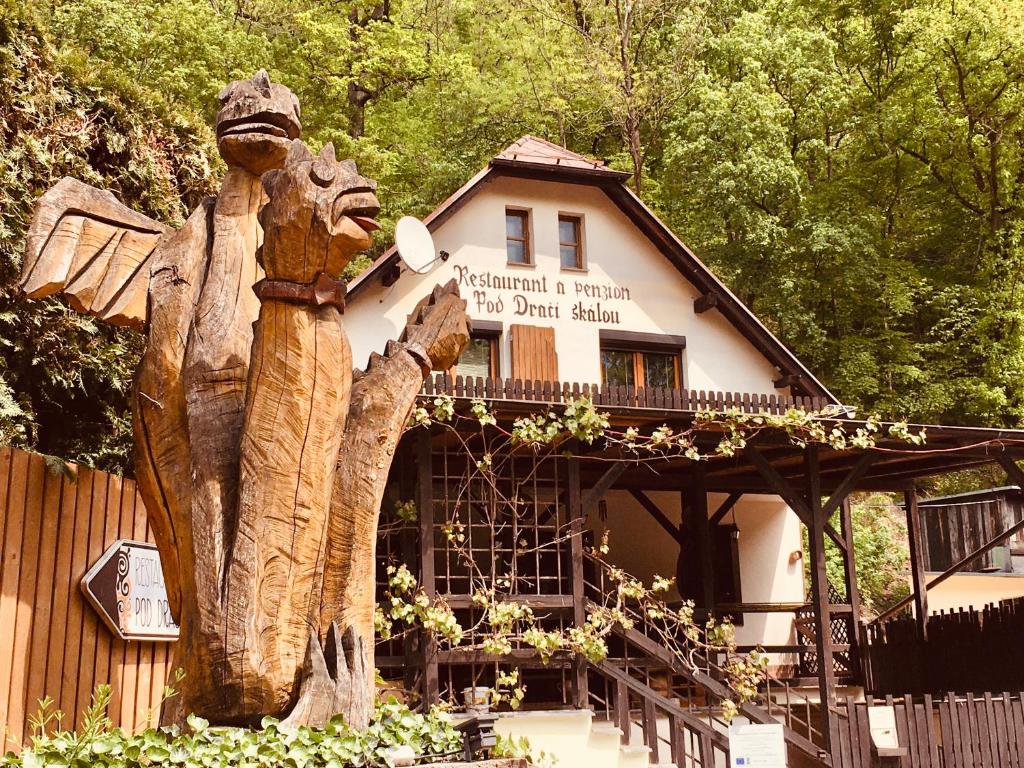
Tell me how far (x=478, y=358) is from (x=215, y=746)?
12.7 meters

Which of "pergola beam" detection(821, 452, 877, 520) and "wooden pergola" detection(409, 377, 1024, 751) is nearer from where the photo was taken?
"wooden pergola" detection(409, 377, 1024, 751)

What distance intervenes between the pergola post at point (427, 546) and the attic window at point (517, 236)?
19.8 feet

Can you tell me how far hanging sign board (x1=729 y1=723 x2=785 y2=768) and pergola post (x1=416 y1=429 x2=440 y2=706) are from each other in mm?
2786

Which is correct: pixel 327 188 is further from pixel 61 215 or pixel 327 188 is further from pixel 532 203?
pixel 532 203

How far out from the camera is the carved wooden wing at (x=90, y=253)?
5.52m

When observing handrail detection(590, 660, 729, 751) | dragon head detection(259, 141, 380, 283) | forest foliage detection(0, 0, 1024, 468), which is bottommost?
handrail detection(590, 660, 729, 751)

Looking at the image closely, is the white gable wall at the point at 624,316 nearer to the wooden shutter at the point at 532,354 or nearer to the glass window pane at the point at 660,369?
the wooden shutter at the point at 532,354

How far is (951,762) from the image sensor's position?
12094mm

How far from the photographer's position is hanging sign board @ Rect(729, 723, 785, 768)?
11.4 metres

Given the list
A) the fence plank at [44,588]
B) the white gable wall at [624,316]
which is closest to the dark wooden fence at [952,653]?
the white gable wall at [624,316]

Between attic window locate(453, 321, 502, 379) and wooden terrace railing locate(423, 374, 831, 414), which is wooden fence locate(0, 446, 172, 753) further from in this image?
attic window locate(453, 321, 502, 379)

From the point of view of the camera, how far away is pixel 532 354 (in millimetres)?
16609

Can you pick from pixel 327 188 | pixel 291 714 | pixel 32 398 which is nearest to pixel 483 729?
pixel 291 714

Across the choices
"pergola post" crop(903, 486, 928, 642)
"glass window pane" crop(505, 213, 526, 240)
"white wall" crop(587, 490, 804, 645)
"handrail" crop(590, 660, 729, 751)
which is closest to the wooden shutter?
"glass window pane" crop(505, 213, 526, 240)
